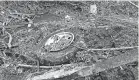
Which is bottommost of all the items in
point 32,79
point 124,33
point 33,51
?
point 32,79

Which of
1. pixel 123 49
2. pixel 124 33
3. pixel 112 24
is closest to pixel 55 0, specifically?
pixel 112 24

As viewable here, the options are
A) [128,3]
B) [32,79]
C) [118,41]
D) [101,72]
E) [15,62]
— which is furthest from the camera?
[128,3]

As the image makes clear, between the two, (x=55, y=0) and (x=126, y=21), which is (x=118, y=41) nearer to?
(x=126, y=21)

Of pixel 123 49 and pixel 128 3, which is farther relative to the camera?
pixel 128 3

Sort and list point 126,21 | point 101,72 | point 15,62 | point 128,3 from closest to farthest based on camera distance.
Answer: point 101,72 < point 15,62 < point 126,21 < point 128,3

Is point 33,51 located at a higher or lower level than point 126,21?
lower

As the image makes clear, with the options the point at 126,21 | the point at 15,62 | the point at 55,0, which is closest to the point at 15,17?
the point at 55,0
